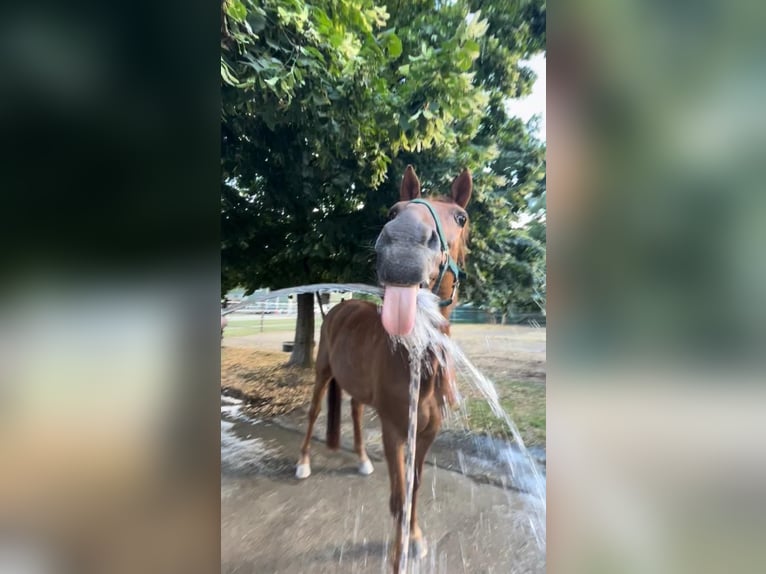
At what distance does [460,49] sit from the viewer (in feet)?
4.01

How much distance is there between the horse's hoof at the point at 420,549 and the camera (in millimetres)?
1255

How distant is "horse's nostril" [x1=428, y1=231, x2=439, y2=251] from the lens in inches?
48.4

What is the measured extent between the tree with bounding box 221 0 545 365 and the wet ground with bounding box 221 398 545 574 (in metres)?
0.37

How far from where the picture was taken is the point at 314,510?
1.30m

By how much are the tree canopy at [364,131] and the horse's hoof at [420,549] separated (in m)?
0.90

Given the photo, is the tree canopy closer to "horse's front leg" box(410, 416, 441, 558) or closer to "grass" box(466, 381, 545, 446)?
"grass" box(466, 381, 545, 446)

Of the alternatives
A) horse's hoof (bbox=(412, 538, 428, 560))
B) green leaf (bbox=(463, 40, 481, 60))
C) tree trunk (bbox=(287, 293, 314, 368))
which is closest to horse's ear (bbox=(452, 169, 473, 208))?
green leaf (bbox=(463, 40, 481, 60))

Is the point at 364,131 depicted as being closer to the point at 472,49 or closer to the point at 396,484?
the point at 472,49

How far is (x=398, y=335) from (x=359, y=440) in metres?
0.43
